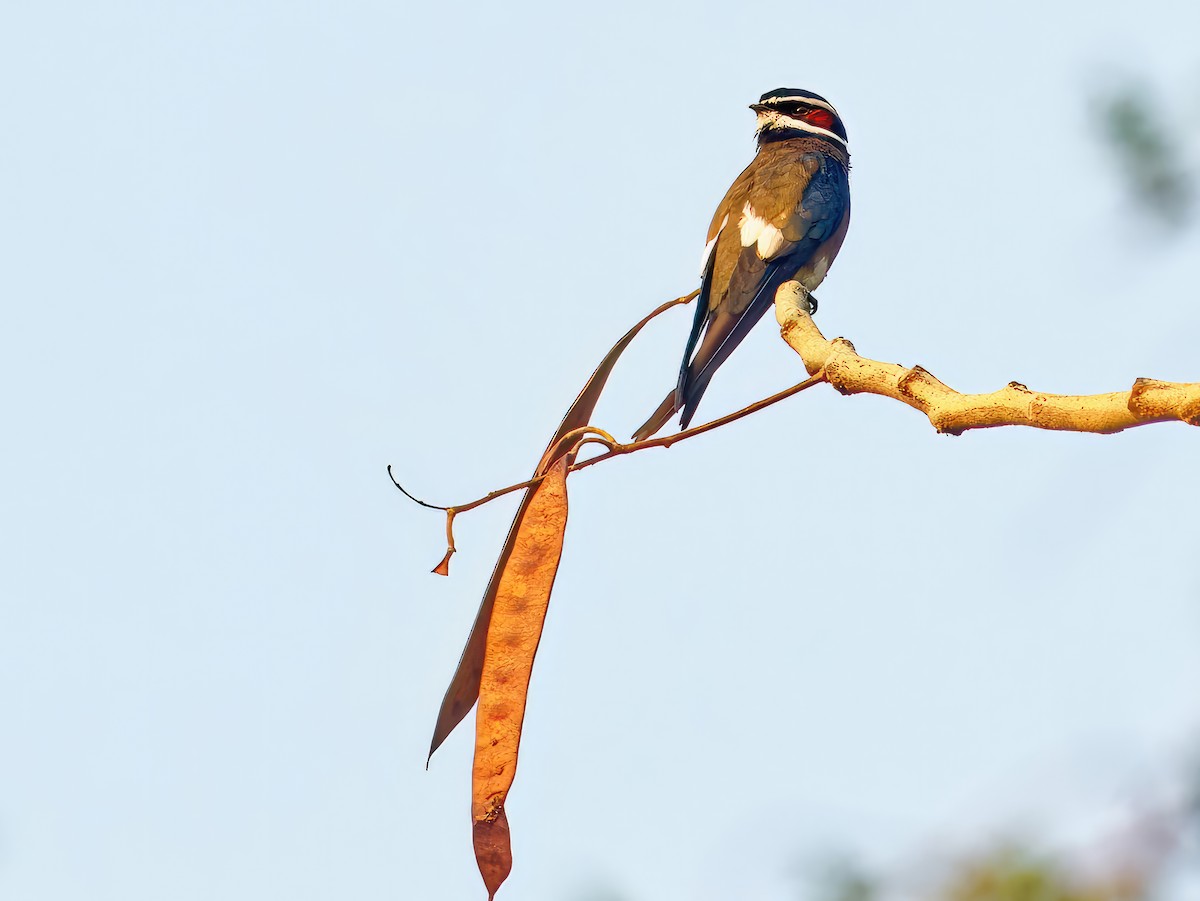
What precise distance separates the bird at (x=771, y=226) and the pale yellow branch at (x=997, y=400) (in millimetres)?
1452

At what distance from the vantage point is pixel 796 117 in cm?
722

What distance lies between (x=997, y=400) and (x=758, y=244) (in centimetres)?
316

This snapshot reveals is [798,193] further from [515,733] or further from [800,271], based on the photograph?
[515,733]

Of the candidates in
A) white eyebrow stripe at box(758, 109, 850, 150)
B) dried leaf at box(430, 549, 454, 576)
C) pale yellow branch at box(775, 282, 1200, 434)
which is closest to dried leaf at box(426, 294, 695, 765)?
dried leaf at box(430, 549, 454, 576)

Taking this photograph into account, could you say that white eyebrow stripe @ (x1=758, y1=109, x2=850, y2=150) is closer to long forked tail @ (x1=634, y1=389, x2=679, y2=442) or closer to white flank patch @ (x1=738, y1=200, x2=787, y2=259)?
white flank patch @ (x1=738, y1=200, x2=787, y2=259)

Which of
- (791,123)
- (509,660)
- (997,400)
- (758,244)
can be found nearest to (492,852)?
(509,660)

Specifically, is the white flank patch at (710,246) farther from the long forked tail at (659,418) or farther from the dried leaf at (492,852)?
the dried leaf at (492,852)

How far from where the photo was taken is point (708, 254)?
6.06 meters

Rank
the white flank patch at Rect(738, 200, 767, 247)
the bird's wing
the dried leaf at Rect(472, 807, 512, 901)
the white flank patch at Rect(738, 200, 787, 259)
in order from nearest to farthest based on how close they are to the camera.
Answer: the dried leaf at Rect(472, 807, 512, 901) → the bird's wing → the white flank patch at Rect(738, 200, 787, 259) → the white flank patch at Rect(738, 200, 767, 247)

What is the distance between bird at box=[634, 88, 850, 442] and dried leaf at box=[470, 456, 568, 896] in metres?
1.33

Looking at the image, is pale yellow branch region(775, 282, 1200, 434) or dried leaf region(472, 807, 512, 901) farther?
dried leaf region(472, 807, 512, 901)

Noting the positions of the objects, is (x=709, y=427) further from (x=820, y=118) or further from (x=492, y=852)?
(x=820, y=118)

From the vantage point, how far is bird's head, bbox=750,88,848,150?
716cm

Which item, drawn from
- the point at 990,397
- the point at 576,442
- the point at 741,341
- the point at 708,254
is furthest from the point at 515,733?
the point at 708,254
